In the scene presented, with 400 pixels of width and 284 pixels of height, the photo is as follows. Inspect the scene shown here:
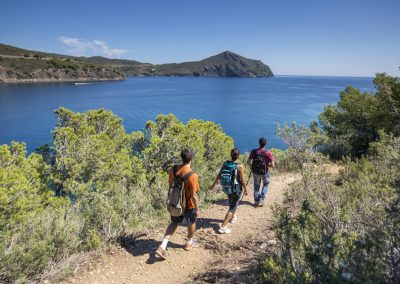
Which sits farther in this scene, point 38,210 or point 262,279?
point 38,210

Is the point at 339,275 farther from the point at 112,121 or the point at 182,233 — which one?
the point at 112,121

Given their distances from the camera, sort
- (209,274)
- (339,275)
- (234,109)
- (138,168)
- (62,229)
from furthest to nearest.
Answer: (234,109)
(138,168)
(62,229)
(209,274)
(339,275)

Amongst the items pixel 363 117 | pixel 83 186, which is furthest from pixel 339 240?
pixel 363 117

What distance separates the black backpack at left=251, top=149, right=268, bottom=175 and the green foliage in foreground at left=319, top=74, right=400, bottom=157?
33.6ft

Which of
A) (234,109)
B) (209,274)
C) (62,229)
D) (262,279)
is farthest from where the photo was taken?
(234,109)

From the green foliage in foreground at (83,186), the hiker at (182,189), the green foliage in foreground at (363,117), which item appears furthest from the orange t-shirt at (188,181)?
the green foliage in foreground at (363,117)

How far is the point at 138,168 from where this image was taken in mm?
13414

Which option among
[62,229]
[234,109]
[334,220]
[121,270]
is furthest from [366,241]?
[234,109]

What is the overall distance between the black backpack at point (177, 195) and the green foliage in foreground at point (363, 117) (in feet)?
45.1

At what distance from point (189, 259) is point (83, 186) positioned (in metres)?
6.20

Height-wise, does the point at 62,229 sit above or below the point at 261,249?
above

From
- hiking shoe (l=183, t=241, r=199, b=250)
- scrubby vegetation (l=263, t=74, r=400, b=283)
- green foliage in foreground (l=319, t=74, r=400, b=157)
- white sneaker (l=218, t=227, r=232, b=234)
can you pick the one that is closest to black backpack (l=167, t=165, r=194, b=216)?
hiking shoe (l=183, t=241, r=199, b=250)

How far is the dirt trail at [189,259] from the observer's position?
5242 millimetres

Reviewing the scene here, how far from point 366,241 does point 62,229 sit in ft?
16.9
